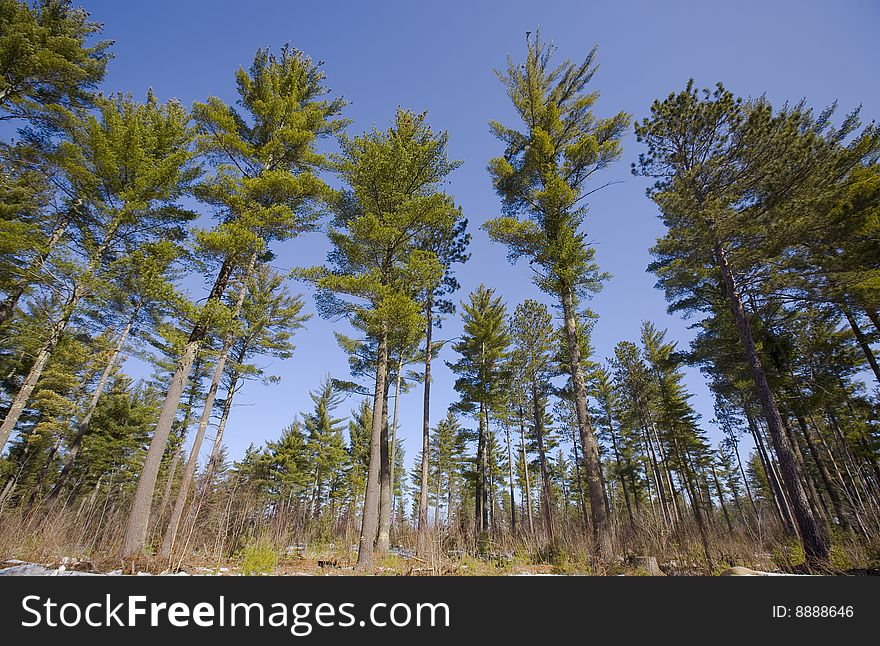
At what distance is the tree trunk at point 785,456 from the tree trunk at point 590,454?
11.3 ft

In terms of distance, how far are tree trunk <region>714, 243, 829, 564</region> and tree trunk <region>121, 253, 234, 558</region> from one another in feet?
40.8

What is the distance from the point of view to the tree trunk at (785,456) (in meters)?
6.27

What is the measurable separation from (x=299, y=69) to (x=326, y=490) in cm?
2955

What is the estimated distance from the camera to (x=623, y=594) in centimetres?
328


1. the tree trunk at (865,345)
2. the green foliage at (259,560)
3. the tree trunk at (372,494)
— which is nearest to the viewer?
the green foliage at (259,560)

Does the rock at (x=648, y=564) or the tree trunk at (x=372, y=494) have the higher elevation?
the tree trunk at (x=372, y=494)

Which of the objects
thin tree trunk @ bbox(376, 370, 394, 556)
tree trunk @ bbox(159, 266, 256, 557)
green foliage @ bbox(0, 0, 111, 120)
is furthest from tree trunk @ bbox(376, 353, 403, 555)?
green foliage @ bbox(0, 0, 111, 120)

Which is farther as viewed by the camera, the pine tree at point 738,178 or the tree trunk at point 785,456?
the pine tree at point 738,178

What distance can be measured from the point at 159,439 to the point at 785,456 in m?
14.0

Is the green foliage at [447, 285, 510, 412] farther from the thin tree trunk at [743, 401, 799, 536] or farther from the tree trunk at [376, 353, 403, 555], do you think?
the thin tree trunk at [743, 401, 799, 536]

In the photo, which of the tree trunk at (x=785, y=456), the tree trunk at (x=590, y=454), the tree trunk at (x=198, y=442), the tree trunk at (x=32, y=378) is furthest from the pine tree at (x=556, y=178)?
the tree trunk at (x=32, y=378)

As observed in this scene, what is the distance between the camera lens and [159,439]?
7371mm

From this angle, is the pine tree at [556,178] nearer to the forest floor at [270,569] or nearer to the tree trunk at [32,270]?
the forest floor at [270,569]

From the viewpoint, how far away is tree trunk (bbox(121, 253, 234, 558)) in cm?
633
